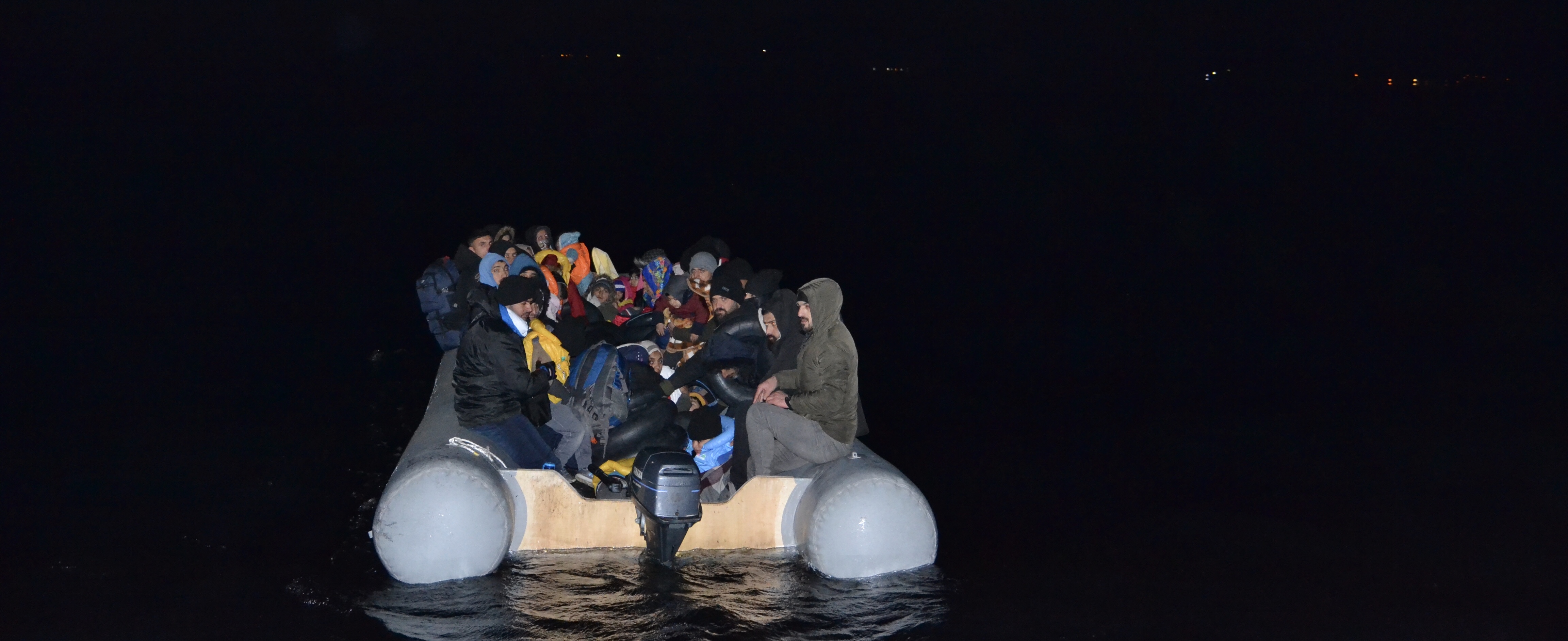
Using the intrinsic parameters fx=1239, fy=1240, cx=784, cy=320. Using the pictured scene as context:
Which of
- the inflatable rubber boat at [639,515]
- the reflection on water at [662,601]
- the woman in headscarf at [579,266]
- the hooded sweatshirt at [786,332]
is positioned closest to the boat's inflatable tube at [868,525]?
the inflatable rubber boat at [639,515]

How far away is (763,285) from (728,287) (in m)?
0.23

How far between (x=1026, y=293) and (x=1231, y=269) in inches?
219

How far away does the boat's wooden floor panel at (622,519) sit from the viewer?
6.23 meters

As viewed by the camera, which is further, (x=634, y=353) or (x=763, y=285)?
(x=763, y=285)

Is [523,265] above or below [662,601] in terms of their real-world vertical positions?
above

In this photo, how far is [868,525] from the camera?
235 inches

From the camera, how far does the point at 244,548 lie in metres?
7.18

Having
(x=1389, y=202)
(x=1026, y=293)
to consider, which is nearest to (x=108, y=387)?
(x=1026, y=293)

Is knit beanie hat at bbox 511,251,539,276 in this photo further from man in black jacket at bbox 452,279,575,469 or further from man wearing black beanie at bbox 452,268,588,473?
man in black jacket at bbox 452,279,575,469

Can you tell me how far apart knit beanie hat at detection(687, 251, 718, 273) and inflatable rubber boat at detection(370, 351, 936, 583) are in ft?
8.59

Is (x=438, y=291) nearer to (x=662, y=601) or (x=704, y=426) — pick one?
(x=704, y=426)

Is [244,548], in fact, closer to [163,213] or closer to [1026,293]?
[1026,293]

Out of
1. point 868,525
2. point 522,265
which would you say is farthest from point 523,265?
Answer: point 868,525

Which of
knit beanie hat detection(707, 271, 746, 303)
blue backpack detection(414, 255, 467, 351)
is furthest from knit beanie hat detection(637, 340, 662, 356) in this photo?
blue backpack detection(414, 255, 467, 351)
